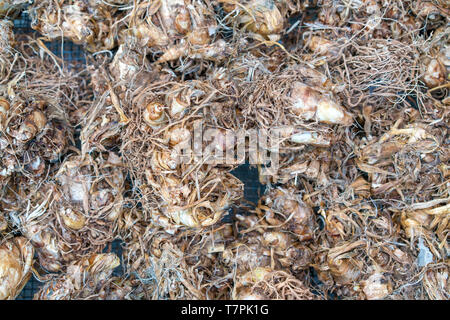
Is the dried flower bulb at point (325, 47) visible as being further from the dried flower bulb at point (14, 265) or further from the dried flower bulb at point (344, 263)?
the dried flower bulb at point (14, 265)

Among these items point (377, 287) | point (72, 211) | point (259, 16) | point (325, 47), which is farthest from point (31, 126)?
point (377, 287)

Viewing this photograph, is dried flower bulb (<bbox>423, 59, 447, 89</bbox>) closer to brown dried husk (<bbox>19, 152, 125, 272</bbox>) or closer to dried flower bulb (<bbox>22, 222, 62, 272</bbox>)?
brown dried husk (<bbox>19, 152, 125, 272</bbox>)

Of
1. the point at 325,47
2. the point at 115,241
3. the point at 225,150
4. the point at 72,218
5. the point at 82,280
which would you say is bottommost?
the point at 115,241

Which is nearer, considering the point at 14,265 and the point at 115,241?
the point at 14,265

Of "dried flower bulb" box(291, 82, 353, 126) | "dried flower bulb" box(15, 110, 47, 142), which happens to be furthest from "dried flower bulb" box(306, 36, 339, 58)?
"dried flower bulb" box(15, 110, 47, 142)

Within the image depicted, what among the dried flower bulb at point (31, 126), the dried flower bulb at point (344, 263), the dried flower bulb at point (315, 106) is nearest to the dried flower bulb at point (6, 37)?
the dried flower bulb at point (31, 126)

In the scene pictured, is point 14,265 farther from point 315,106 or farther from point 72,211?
point 315,106

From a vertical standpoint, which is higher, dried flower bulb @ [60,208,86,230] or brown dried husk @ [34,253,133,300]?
dried flower bulb @ [60,208,86,230]
